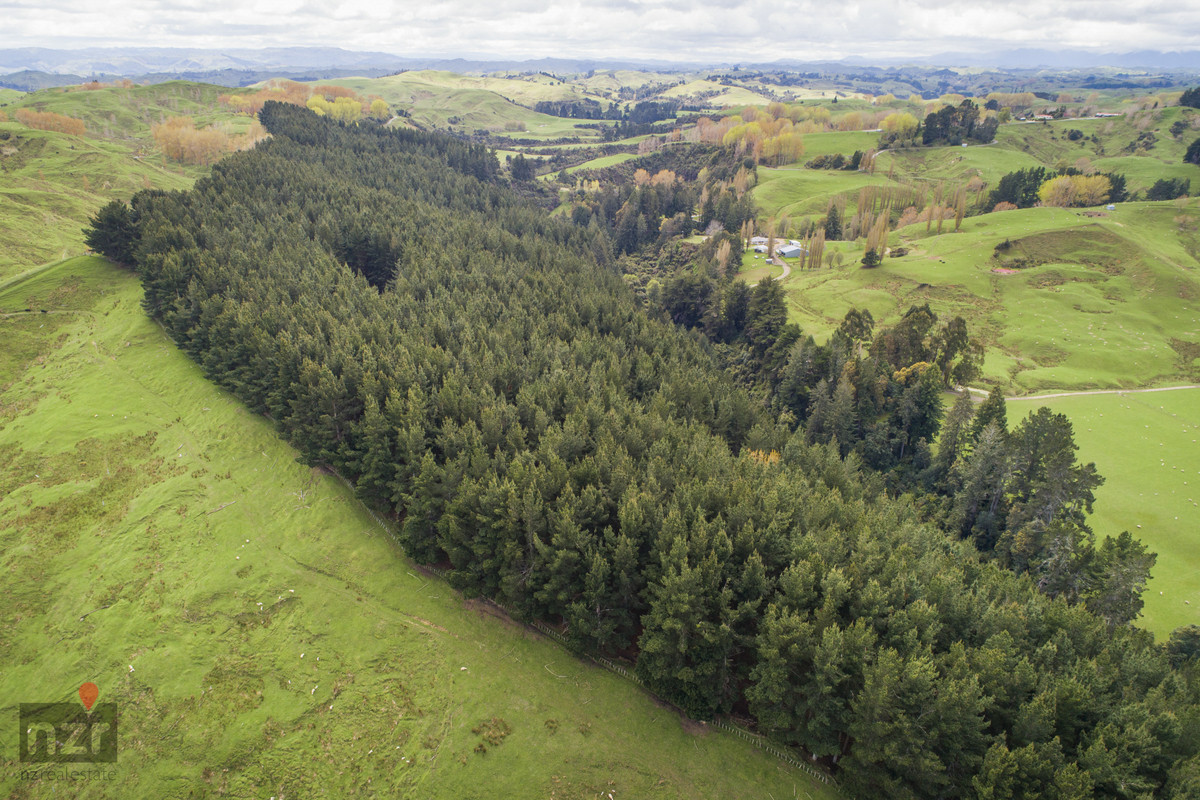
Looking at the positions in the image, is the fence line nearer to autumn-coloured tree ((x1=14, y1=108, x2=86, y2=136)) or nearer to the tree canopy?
the tree canopy

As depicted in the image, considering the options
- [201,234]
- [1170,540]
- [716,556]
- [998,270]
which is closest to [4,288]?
[201,234]

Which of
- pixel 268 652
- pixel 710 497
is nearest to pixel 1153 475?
pixel 710 497

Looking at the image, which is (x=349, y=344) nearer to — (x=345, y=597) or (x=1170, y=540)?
(x=345, y=597)

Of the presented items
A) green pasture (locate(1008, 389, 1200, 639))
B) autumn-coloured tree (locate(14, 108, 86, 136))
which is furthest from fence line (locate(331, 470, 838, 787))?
autumn-coloured tree (locate(14, 108, 86, 136))

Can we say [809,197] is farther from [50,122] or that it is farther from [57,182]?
[50,122]

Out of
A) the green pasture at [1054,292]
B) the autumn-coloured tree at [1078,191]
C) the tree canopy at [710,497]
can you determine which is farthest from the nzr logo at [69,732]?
the autumn-coloured tree at [1078,191]

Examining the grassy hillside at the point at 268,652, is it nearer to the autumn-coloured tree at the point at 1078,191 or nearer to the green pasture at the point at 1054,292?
the green pasture at the point at 1054,292
